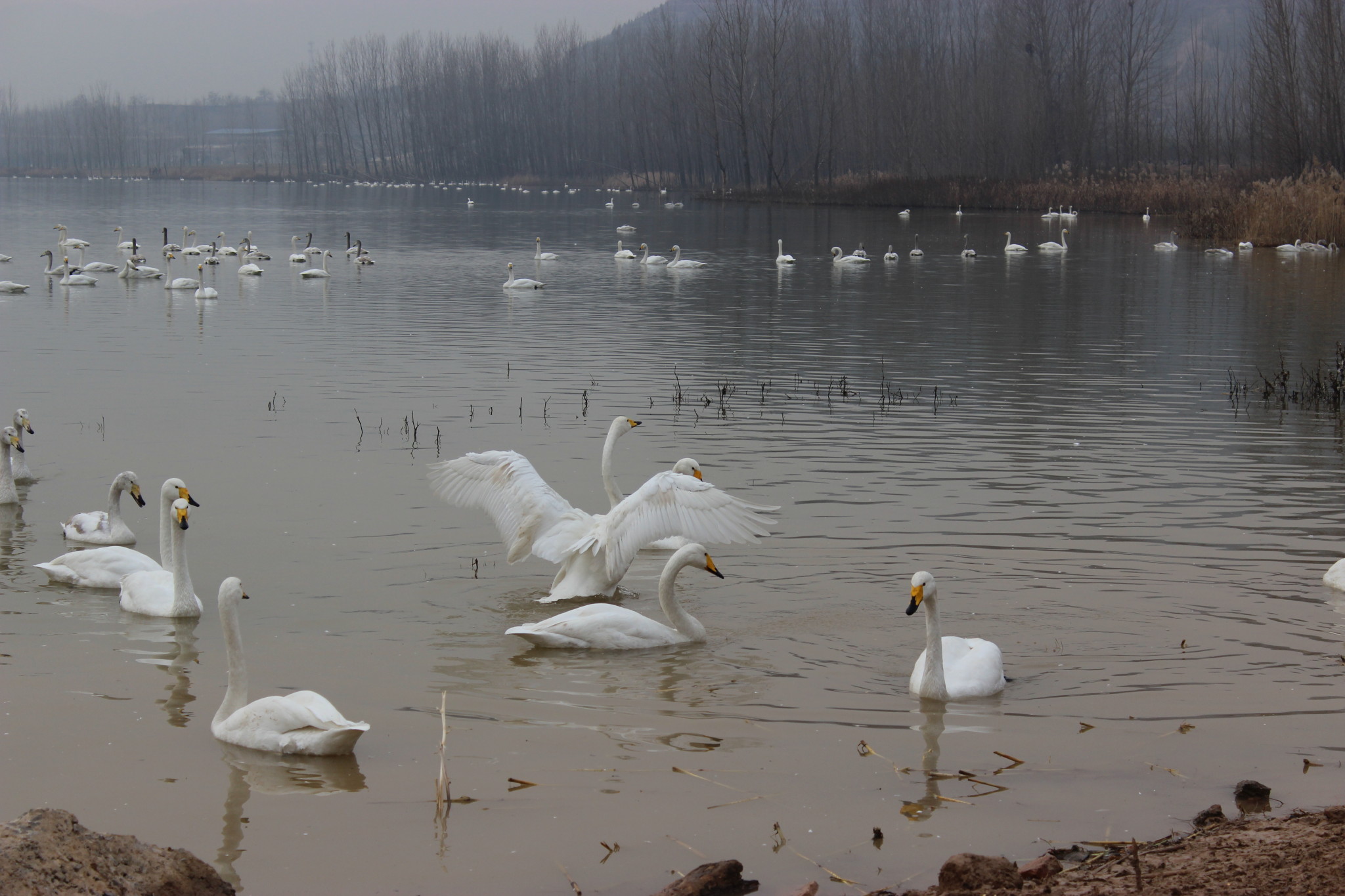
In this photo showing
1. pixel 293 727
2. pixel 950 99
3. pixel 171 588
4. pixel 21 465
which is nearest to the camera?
pixel 293 727

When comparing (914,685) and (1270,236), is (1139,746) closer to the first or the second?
(914,685)

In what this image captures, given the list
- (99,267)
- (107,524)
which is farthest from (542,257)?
(107,524)

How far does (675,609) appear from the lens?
7.52m

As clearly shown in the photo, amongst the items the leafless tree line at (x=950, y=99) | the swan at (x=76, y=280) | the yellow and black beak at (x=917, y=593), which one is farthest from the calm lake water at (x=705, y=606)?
the leafless tree line at (x=950, y=99)

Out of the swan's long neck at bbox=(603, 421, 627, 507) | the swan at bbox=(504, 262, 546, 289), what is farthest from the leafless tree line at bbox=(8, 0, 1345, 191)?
the swan's long neck at bbox=(603, 421, 627, 507)

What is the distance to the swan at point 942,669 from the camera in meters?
6.48

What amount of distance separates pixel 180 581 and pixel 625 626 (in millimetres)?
2632

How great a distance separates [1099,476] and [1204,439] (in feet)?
7.36

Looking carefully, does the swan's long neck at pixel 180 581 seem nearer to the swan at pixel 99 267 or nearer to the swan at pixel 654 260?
the swan at pixel 99 267

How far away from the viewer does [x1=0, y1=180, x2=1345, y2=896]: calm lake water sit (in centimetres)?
524

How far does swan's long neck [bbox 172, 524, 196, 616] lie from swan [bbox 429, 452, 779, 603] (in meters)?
1.88

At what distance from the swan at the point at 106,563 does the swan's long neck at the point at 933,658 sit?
4.66 metres

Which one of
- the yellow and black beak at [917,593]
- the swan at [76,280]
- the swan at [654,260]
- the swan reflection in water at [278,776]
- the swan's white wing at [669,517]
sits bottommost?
the swan reflection in water at [278,776]

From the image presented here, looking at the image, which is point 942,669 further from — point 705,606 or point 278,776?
point 278,776
